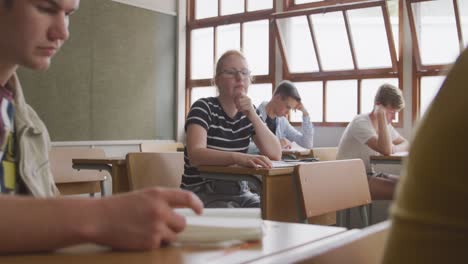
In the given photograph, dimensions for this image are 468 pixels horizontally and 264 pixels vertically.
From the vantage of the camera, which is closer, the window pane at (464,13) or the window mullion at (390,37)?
the window pane at (464,13)

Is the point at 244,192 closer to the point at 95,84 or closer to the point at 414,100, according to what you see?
→ the point at 414,100

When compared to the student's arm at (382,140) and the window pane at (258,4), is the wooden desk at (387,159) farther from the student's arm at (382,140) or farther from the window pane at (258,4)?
the window pane at (258,4)

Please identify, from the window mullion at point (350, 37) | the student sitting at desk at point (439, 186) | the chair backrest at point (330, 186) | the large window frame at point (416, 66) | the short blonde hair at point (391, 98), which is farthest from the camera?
the window mullion at point (350, 37)

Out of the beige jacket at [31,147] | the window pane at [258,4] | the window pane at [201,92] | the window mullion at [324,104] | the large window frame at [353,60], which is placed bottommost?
the beige jacket at [31,147]

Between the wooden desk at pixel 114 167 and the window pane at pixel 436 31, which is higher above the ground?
the window pane at pixel 436 31

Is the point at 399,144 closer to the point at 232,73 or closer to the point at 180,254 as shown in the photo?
the point at 232,73

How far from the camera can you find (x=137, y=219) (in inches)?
25.5

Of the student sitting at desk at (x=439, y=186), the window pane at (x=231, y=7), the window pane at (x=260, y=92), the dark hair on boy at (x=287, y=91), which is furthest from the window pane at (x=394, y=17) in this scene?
the student sitting at desk at (x=439, y=186)

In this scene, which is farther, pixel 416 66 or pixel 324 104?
pixel 324 104

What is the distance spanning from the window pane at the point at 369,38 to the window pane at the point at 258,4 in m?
1.18

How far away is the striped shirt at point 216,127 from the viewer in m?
2.56

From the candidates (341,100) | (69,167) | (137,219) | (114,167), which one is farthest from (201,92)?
(137,219)

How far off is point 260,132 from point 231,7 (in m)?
4.21

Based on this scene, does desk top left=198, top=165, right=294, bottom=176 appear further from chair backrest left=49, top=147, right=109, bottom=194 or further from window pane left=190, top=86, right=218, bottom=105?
window pane left=190, top=86, right=218, bottom=105
